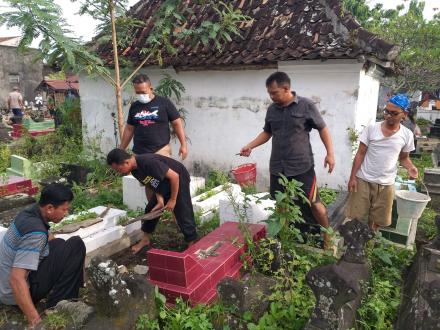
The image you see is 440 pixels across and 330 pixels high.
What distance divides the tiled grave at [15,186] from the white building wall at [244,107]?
9.45 ft

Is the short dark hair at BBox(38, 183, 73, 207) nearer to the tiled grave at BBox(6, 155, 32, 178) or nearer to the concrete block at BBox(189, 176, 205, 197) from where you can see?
the concrete block at BBox(189, 176, 205, 197)

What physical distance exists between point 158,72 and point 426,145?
9.30 meters

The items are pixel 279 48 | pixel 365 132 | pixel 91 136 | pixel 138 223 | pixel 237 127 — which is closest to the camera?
pixel 365 132

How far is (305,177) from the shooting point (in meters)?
3.84

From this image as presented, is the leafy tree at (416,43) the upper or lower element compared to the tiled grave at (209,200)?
upper

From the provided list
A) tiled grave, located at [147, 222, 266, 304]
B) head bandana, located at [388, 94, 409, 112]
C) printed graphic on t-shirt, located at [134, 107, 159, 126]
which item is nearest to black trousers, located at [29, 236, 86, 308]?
tiled grave, located at [147, 222, 266, 304]

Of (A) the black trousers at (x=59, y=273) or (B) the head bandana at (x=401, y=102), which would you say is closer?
(A) the black trousers at (x=59, y=273)

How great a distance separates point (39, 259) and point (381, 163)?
12.1ft

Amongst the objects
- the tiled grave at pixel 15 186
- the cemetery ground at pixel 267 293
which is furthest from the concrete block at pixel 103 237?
the tiled grave at pixel 15 186

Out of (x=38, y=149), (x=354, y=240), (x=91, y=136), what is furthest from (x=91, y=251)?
(x=38, y=149)

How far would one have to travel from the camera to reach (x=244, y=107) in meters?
7.14

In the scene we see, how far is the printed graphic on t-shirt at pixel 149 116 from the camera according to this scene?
4.86 meters

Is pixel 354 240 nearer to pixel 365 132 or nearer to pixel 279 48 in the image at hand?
pixel 365 132

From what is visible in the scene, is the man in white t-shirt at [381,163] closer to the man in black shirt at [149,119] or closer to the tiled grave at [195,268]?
the tiled grave at [195,268]
